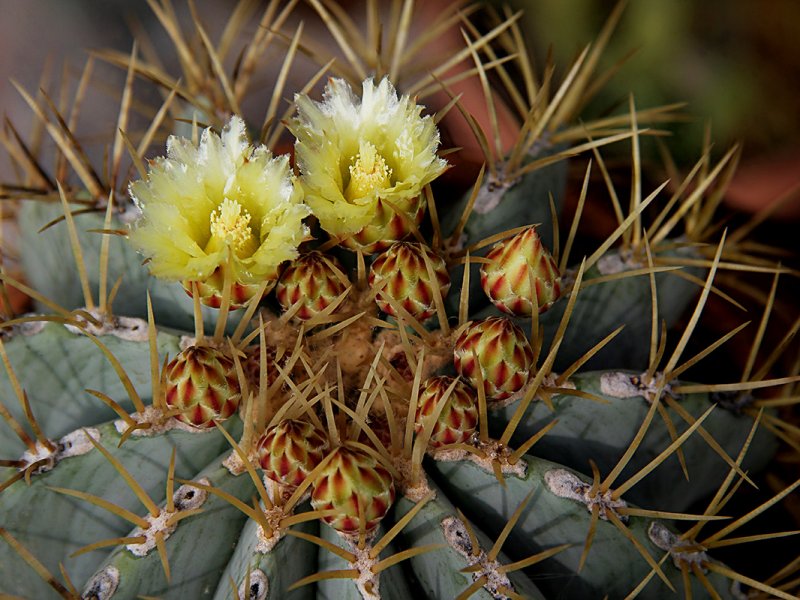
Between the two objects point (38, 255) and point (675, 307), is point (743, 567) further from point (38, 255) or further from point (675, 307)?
point (38, 255)

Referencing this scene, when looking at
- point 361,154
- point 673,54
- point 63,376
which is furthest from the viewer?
point 673,54

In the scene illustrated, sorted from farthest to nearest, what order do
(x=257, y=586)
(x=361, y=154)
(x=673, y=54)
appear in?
1. (x=673, y=54)
2. (x=361, y=154)
3. (x=257, y=586)

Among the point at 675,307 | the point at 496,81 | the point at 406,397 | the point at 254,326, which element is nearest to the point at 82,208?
the point at 254,326

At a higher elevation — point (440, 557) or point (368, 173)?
point (368, 173)

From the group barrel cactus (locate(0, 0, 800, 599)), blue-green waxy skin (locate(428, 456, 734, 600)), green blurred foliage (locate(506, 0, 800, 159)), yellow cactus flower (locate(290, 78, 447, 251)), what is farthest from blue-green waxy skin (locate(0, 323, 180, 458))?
green blurred foliage (locate(506, 0, 800, 159))

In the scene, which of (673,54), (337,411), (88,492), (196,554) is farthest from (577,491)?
(673,54)

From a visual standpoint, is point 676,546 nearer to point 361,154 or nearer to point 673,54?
point 361,154
